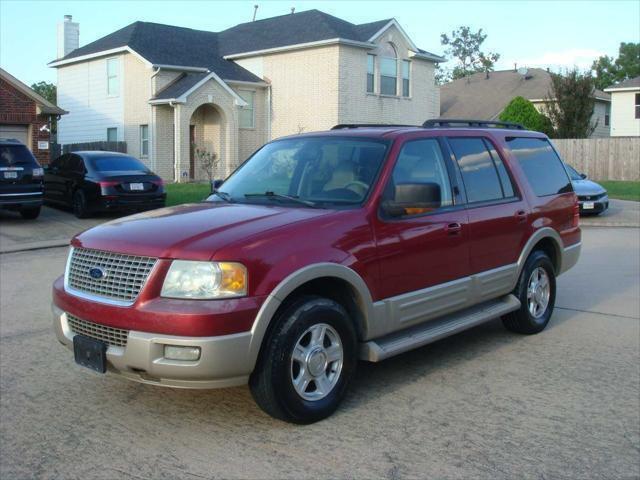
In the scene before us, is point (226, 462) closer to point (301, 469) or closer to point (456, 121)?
point (301, 469)

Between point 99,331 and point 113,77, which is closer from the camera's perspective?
point 99,331

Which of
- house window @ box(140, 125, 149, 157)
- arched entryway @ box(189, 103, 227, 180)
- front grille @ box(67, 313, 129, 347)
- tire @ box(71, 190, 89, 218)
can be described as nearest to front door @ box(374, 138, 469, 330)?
front grille @ box(67, 313, 129, 347)

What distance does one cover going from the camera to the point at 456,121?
6.88 m

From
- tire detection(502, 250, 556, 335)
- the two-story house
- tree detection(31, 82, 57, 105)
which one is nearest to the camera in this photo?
tire detection(502, 250, 556, 335)

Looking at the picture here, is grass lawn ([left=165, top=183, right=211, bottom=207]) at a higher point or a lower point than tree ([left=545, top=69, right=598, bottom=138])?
lower

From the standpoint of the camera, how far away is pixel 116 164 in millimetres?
18031

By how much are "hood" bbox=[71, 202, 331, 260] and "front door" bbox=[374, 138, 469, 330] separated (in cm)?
63

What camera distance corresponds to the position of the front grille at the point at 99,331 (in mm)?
4531

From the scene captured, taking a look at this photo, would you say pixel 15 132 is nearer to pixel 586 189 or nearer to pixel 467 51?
pixel 586 189

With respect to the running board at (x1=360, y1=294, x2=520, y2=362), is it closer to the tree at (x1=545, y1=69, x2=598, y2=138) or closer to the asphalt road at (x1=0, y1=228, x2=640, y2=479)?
the asphalt road at (x1=0, y1=228, x2=640, y2=479)

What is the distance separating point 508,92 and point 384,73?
595 inches

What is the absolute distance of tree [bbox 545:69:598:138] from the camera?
37.1m

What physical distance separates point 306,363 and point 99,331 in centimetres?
132

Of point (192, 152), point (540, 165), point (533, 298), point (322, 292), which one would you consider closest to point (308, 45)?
point (192, 152)
